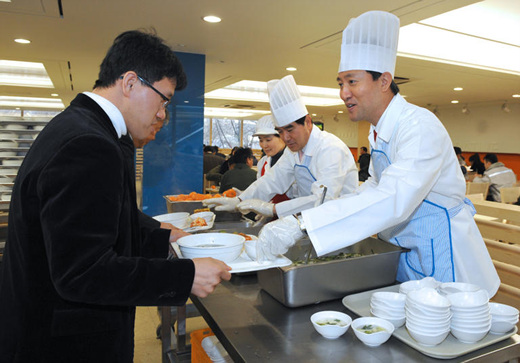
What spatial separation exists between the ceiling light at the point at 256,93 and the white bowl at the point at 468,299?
7.57m

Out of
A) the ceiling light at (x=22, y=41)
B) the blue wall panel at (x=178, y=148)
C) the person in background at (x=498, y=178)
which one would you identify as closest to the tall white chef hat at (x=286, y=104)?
the blue wall panel at (x=178, y=148)

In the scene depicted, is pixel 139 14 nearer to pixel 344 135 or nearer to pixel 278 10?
pixel 278 10

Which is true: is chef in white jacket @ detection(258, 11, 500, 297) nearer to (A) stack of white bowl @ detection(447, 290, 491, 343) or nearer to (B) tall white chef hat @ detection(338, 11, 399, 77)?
(B) tall white chef hat @ detection(338, 11, 399, 77)

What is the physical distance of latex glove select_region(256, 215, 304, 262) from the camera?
113 cm

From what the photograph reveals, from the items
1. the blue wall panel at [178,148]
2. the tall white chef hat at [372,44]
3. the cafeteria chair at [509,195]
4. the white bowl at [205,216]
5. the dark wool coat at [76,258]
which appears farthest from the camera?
the cafeteria chair at [509,195]

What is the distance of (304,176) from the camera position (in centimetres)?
247

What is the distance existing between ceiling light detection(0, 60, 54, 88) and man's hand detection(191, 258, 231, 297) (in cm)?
700

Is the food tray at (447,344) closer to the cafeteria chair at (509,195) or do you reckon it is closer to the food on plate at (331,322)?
the food on plate at (331,322)

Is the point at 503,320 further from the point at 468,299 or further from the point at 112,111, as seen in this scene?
the point at 112,111

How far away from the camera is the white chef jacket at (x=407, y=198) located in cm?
116

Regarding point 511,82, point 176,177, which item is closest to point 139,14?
point 176,177

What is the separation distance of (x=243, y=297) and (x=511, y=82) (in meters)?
6.77

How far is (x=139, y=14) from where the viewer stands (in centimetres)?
333

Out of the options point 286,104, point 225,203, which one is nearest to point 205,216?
point 225,203
